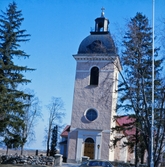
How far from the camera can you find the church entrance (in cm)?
3055

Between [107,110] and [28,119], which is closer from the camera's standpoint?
[107,110]

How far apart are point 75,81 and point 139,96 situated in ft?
54.0

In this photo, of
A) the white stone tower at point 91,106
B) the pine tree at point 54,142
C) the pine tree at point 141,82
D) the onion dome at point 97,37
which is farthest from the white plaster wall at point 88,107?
the pine tree at point 141,82

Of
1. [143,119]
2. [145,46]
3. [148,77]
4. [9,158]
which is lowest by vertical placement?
[9,158]

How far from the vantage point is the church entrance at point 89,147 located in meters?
30.5

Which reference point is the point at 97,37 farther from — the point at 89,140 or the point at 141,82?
the point at 141,82

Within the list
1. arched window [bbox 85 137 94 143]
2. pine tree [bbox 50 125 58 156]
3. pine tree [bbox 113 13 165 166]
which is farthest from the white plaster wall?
pine tree [bbox 113 13 165 166]

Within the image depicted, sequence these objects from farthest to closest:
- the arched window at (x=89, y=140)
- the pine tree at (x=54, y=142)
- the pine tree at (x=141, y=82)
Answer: the pine tree at (x=54, y=142) < the arched window at (x=89, y=140) < the pine tree at (x=141, y=82)

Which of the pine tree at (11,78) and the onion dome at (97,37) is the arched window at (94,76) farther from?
the pine tree at (11,78)

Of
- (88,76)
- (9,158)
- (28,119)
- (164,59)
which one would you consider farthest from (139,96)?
(28,119)

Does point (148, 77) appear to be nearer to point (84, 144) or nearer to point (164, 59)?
point (164, 59)

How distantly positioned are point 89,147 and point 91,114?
12.3ft

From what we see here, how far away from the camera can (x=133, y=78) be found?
16.7 meters

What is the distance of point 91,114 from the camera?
3192 centimetres
